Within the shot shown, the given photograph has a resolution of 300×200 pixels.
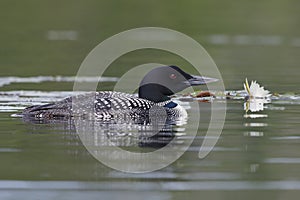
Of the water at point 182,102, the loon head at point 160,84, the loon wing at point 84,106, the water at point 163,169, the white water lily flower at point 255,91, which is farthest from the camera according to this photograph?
the white water lily flower at point 255,91

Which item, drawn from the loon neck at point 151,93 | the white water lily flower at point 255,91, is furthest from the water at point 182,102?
the loon neck at point 151,93

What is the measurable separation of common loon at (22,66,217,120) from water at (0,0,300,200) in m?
0.29

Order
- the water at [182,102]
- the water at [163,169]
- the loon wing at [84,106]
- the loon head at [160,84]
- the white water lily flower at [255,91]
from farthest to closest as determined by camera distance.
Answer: the white water lily flower at [255,91]
the loon head at [160,84]
the loon wing at [84,106]
the water at [182,102]
the water at [163,169]

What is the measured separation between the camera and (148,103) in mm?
11156


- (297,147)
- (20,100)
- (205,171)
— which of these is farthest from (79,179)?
(20,100)

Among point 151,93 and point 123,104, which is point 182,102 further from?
point 123,104

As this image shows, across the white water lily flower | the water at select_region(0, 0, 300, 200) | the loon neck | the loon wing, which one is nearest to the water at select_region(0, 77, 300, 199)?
the water at select_region(0, 0, 300, 200)

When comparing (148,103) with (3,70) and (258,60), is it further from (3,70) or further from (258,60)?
(258,60)

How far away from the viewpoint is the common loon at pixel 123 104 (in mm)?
10773

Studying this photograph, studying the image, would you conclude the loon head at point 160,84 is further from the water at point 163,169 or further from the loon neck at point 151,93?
the water at point 163,169

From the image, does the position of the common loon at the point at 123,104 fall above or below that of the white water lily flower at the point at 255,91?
below

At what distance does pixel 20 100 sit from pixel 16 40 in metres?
9.10

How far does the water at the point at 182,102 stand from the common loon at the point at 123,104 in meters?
0.29

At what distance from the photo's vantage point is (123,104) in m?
10.9
